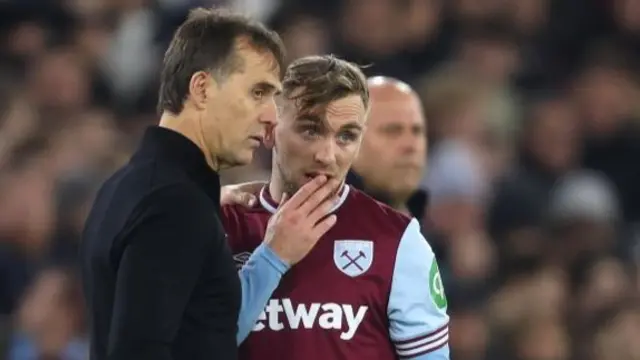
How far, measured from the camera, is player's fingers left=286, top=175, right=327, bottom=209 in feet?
10.3

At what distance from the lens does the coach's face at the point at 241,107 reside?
2947 millimetres

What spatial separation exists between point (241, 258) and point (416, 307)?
1.17 feet

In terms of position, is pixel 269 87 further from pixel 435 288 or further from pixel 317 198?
pixel 435 288

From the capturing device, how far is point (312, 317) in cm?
316

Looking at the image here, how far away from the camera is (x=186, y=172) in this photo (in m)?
2.89

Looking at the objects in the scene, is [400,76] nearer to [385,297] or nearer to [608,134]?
[608,134]

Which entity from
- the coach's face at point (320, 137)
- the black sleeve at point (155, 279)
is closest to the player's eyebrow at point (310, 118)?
the coach's face at point (320, 137)

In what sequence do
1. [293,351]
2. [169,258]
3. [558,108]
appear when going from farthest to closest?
[558,108]
[293,351]
[169,258]

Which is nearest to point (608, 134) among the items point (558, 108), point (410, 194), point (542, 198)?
point (558, 108)

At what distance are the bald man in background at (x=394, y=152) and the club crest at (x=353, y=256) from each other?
0.79 metres

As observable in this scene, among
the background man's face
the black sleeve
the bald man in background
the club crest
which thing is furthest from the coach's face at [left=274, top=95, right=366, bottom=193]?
the background man's face

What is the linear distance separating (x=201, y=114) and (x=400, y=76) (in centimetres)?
427

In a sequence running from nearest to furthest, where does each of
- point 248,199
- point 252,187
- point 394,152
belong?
point 248,199 → point 252,187 → point 394,152

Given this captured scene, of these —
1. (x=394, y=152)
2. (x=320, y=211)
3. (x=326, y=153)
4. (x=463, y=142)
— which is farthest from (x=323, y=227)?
(x=463, y=142)
